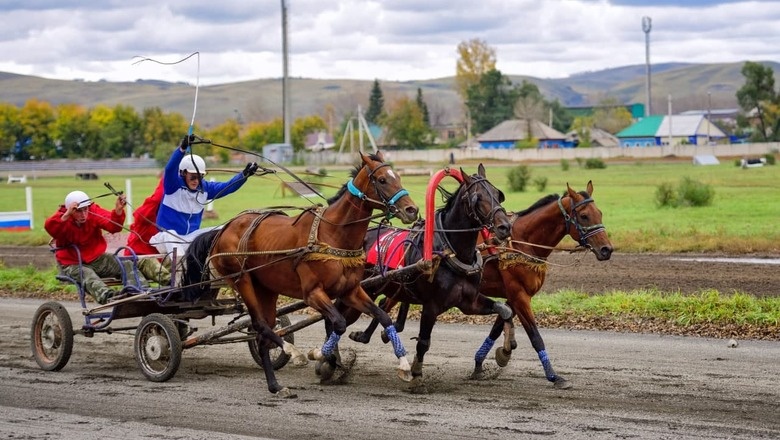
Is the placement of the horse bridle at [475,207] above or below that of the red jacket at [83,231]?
above

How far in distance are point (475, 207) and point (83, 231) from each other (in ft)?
14.7

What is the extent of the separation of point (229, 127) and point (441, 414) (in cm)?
11273

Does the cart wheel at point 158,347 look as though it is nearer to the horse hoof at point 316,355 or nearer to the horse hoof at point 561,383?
the horse hoof at point 316,355

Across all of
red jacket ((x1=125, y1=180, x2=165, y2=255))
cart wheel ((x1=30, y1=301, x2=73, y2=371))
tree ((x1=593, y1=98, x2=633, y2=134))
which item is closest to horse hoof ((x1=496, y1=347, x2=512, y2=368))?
red jacket ((x1=125, y1=180, x2=165, y2=255))

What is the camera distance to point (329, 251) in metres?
10.1

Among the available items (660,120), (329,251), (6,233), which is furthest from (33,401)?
(660,120)

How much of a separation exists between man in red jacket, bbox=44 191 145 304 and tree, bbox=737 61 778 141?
290 ft

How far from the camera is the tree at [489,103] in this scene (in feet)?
394

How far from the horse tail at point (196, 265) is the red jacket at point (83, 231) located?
936 mm

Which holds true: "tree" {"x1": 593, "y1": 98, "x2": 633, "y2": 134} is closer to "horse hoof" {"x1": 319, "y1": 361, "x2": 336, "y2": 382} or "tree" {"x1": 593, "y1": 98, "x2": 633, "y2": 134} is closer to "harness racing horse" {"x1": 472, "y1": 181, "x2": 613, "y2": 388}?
"harness racing horse" {"x1": 472, "y1": 181, "x2": 613, "y2": 388}

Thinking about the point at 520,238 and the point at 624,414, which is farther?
the point at 520,238

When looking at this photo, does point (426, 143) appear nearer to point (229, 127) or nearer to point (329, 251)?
point (229, 127)

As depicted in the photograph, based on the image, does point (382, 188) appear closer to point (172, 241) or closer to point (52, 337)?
point (172, 241)

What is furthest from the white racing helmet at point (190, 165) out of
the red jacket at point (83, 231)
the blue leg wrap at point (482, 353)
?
the blue leg wrap at point (482, 353)
